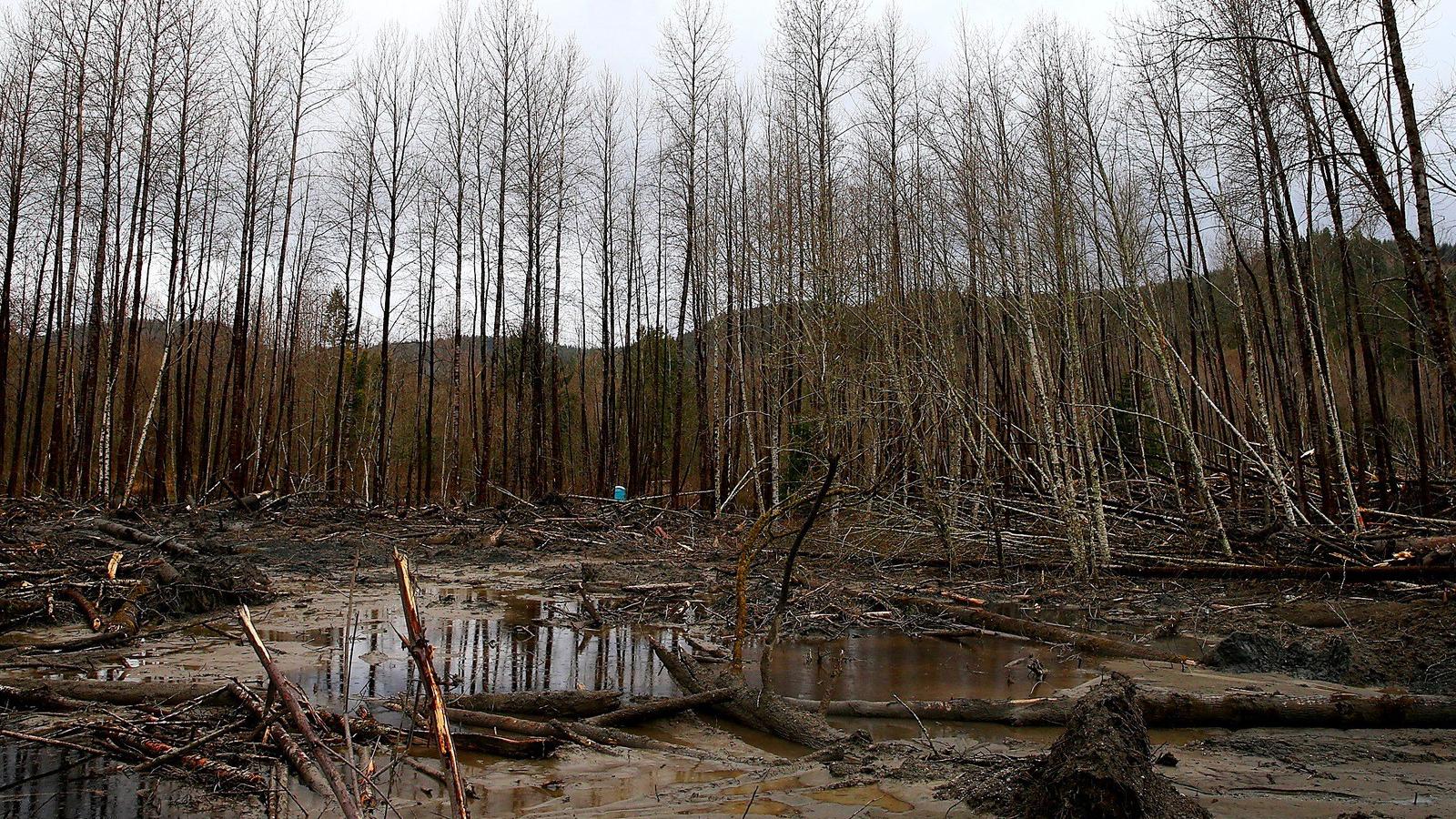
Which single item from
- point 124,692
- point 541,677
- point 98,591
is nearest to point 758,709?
point 541,677

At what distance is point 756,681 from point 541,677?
163cm

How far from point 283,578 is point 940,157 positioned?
32.9ft

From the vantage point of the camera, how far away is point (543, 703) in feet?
15.5

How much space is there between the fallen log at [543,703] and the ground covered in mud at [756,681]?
26cm

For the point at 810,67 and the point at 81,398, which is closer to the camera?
Answer: the point at 81,398

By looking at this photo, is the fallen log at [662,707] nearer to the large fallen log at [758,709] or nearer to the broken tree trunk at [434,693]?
the large fallen log at [758,709]

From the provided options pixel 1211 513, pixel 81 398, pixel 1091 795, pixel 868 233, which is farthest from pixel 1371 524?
pixel 81 398

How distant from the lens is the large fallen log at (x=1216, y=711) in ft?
14.1

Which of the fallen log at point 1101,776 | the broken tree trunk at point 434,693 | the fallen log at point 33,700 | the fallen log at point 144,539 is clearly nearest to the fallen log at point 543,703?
the fallen log at point 33,700

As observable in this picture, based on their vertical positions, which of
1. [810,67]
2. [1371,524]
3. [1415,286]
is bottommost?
[1371,524]

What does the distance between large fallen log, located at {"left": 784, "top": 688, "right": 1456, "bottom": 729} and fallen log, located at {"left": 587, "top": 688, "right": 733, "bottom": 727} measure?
1.52 feet

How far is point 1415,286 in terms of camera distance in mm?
6648

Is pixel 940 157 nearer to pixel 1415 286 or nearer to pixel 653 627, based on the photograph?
pixel 1415 286

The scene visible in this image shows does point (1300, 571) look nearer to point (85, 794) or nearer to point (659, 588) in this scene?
point (659, 588)
